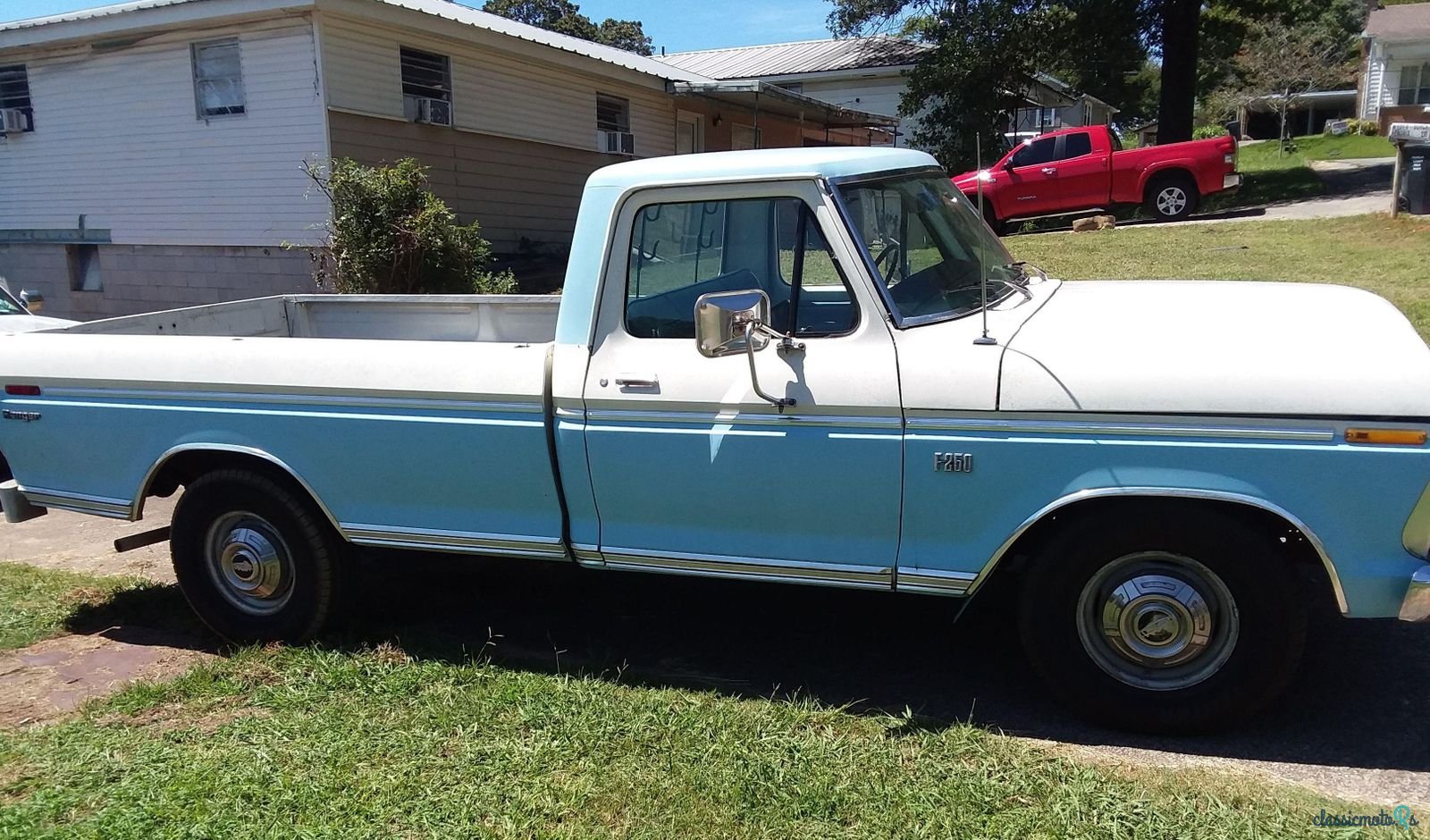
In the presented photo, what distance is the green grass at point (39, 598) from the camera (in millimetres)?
4953

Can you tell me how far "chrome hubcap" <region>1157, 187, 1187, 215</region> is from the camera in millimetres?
17484

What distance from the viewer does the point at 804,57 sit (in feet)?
98.9

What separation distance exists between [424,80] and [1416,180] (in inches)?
552

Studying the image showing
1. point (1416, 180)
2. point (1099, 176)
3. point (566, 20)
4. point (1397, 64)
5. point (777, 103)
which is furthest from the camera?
point (566, 20)

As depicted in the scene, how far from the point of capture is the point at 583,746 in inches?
144

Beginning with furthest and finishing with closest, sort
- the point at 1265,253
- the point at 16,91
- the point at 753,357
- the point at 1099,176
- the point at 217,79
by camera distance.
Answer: the point at 1099,176 < the point at 16,91 < the point at 217,79 < the point at 1265,253 < the point at 753,357

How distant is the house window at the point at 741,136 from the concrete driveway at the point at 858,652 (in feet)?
64.2

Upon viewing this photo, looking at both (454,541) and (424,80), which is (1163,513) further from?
(424,80)

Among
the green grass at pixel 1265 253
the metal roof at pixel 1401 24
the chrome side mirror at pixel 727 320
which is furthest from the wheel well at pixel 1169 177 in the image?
the metal roof at pixel 1401 24

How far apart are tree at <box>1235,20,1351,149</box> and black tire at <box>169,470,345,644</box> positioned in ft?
150

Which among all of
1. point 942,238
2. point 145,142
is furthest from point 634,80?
point 942,238

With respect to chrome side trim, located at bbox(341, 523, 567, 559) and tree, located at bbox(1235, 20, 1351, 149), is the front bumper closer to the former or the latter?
chrome side trim, located at bbox(341, 523, 567, 559)

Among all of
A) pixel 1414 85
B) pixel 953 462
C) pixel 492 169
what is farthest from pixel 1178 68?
pixel 1414 85

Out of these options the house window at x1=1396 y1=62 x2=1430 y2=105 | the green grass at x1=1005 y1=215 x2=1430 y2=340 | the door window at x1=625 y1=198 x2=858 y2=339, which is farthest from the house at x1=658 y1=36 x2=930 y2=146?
the house window at x1=1396 y1=62 x2=1430 y2=105
